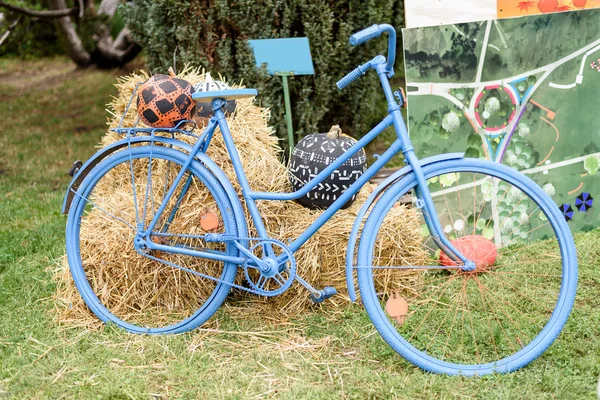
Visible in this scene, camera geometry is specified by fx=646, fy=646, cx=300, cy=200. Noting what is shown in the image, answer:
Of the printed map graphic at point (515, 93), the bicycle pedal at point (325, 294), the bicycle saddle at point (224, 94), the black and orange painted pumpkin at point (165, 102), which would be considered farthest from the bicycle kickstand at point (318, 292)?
the printed map graphic at point (515, 93)

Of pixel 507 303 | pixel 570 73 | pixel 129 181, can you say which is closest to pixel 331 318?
pixel 507 303

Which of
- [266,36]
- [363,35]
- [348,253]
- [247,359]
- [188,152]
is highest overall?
[363,35]

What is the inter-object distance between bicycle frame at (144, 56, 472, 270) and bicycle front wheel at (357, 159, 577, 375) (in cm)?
8

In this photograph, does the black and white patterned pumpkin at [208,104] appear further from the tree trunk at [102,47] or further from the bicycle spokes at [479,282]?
the tree trunk at [102,47]

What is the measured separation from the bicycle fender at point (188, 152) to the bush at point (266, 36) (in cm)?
158

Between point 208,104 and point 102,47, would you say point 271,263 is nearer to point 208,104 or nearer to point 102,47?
point 208,104

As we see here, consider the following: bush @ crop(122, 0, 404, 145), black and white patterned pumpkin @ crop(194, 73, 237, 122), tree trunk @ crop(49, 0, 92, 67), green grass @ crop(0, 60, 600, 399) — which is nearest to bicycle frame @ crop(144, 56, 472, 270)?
green grass @ crop(0, 60, 600, 399)

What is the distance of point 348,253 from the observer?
2598mm

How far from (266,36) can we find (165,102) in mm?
1745

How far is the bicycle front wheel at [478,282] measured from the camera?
257 centimetres

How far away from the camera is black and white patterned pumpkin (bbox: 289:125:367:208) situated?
11.0ft

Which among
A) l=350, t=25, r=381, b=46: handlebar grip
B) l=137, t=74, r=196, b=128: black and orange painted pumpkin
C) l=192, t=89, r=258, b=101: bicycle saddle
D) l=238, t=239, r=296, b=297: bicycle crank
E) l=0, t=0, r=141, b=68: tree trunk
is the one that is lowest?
l=0, t=0, r=141, b=68: tree trunk

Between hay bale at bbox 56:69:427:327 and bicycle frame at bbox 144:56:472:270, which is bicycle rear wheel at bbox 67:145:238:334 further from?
bicycle frame at bbox 144:56:472:270

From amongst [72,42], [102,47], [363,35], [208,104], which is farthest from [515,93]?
[72,42]
